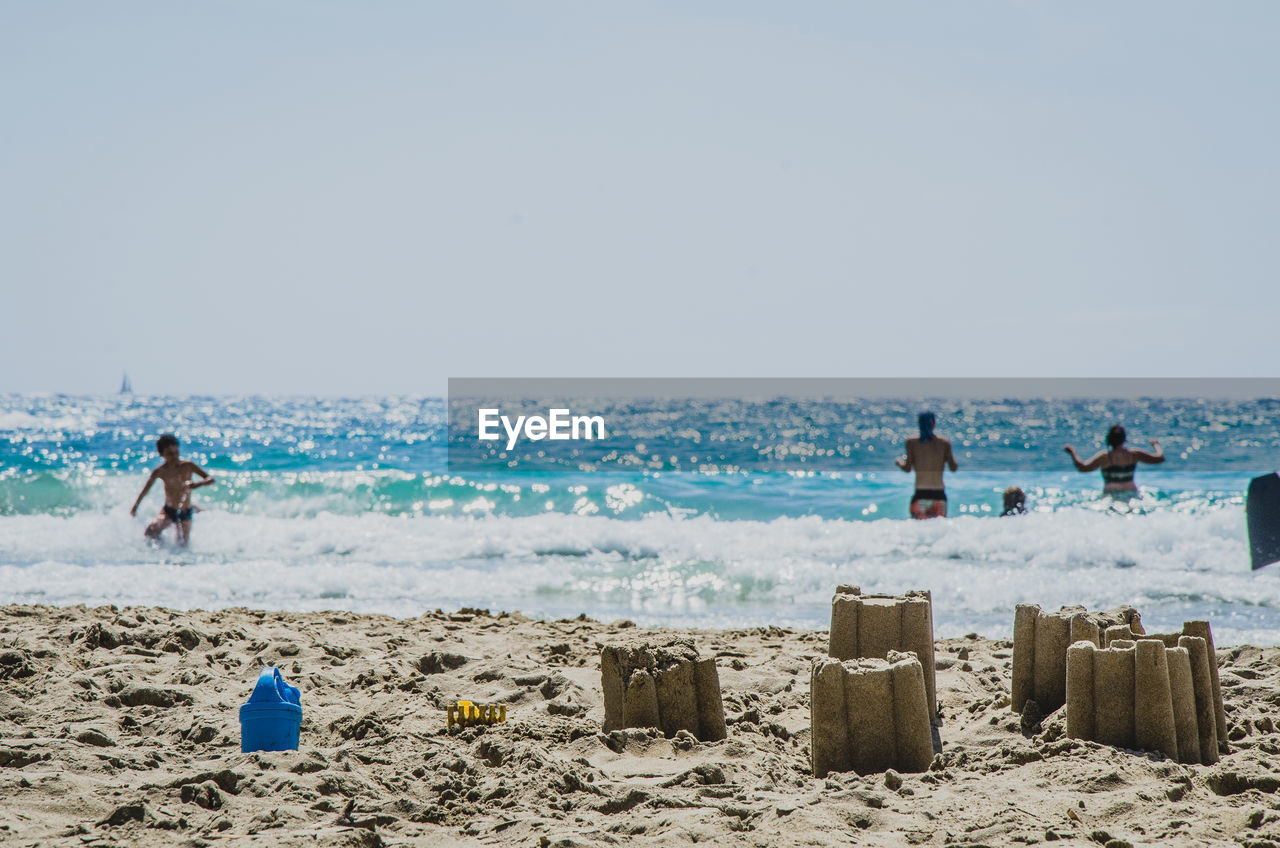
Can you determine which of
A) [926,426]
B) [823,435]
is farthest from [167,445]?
[823,435]

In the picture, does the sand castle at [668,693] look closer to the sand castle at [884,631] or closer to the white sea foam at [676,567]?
the sand castle at [884,631]

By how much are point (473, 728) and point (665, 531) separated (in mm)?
8245

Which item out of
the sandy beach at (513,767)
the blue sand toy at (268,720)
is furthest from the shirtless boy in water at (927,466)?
the blue sand toy at (268,720)

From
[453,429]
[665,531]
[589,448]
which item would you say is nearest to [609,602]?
[665,531]

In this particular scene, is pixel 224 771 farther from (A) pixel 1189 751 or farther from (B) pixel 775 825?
(A) pixel 1189 751

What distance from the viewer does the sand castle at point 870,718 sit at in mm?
3365

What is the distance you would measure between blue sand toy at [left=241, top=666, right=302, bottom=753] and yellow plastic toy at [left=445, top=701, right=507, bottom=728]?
62 centimetres

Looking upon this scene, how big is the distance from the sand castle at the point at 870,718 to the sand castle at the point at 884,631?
26.7 inches

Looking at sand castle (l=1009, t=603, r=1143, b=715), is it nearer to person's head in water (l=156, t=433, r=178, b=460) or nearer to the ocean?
the ocean

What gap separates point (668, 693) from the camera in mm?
3855

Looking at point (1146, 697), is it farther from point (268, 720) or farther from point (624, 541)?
point (624, 541)

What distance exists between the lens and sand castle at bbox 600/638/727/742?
12.6 ft

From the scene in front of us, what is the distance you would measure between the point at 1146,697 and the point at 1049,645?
633mm

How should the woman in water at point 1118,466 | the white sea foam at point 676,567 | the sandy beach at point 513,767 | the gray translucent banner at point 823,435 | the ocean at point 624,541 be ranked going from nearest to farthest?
the sandy beach at point 513,767 < the white sea foam at point 676,567 < the ocean at point 624,541 < the woman in water at point 1118,466 < the gray translucent banner at point 823,435
